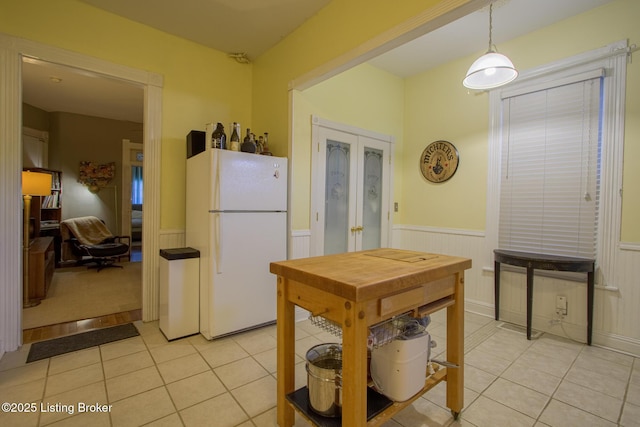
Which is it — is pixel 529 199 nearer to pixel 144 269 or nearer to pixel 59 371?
pixel 144 269

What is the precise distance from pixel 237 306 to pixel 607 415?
260cm

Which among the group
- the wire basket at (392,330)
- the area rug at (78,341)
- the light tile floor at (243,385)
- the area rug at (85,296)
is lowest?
the light tile floor at (243,385)

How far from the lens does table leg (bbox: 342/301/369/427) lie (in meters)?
1.16

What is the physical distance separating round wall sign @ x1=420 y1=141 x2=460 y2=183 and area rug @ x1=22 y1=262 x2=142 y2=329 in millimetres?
3879

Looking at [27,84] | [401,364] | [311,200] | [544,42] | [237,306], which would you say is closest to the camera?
[401,364]

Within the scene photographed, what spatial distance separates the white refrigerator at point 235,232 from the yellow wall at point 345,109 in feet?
0.77

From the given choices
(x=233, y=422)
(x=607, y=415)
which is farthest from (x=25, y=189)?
(x=607, y=415)

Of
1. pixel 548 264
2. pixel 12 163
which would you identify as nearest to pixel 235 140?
pixel 12 163

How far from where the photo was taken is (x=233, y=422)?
161 cm

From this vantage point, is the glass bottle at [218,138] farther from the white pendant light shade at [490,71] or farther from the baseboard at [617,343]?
the baseboard at [617,343]

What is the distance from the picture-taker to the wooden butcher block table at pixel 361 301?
1173 millimetres

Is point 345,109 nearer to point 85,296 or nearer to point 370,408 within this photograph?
point 370,408

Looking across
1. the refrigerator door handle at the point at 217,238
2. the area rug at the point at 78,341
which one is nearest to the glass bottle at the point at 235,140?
the refrigerator door handle at the point at 217,238

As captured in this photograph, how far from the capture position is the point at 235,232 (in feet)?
8.57
